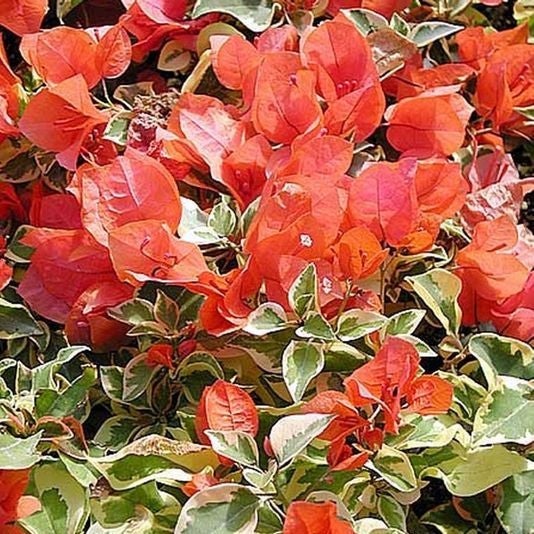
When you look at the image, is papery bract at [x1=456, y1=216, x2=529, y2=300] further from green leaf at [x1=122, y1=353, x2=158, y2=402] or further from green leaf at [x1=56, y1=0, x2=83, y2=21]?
green leaf at [x1=56, y1=0, x2=83, y2=21]

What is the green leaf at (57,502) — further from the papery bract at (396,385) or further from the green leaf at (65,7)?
Result: the green leaf at (65,7)

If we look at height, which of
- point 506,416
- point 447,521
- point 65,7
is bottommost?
point 447,521

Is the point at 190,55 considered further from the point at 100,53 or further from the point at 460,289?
the point at 460,289

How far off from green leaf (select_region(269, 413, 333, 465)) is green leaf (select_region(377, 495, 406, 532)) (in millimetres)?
100

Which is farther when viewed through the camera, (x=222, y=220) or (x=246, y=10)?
(x=246, y=10)

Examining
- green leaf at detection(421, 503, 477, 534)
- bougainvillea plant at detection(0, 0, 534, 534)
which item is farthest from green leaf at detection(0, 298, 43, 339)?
green leaf at detection(421, 503, 477, 534)

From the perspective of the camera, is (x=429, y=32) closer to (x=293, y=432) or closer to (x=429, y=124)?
(x=429, y=124)

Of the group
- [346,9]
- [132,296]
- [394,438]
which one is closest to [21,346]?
[132,296]

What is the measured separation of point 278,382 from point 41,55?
1.13ft

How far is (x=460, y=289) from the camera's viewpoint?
2.75 feet

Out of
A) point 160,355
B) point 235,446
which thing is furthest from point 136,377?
point 235,446

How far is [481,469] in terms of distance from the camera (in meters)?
0.75

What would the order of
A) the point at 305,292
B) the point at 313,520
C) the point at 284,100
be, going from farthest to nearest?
the point at 284,100, the point at 305,292, the point at 313,520

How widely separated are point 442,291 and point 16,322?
349 millimetres
